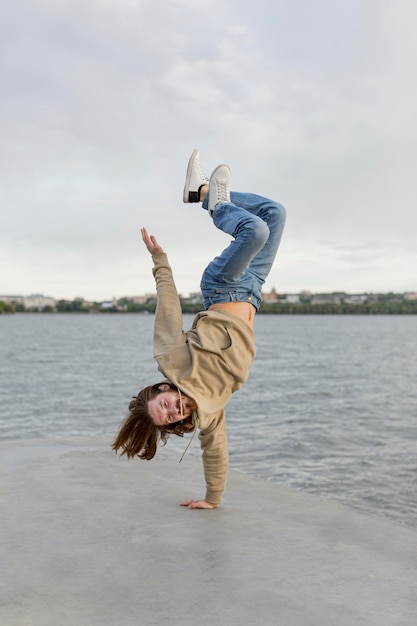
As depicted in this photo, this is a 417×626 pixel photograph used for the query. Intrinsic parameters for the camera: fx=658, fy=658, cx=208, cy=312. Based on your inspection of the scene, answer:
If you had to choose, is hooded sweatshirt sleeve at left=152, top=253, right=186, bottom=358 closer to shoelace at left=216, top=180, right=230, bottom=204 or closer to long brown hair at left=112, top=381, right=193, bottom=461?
long brown hair at left=112, top=381, right=193, bottom=461

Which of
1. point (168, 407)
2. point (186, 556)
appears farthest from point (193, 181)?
point (186, 556)

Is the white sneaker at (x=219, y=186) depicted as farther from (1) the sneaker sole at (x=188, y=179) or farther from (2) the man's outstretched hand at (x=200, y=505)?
(2) the man's outstretched hand at (x=200, y=505)

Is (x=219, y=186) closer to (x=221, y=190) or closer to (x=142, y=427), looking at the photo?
(x=221, y=190)

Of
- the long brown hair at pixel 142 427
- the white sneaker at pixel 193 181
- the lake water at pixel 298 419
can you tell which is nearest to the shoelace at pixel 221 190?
the white sneaker at pixel 193 181

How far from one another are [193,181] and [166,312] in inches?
47.4

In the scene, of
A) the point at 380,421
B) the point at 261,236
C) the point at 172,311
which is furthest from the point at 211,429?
the point at 380,421

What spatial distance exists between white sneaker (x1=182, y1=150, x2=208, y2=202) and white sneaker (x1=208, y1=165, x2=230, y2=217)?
257 millimetres

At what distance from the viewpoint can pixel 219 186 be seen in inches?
195

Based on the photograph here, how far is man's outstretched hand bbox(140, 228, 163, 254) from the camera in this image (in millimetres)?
4871

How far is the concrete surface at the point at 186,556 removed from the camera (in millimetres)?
3316

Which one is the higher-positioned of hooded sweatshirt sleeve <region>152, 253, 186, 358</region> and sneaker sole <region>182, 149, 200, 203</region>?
sneaker sole <region>182, 149, 200, 203</region>

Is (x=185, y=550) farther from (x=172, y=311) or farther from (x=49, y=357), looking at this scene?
(x=49, y=357)

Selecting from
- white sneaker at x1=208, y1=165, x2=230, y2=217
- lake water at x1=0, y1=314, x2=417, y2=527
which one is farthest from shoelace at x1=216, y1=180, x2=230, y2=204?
lake water at x1=0, y1=314, x2=417, y2=527

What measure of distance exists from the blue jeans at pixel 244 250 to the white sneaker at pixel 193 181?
13 centimetres
